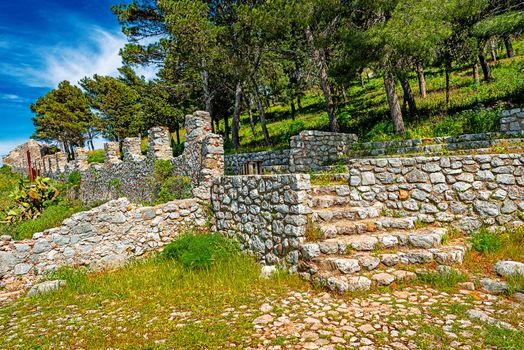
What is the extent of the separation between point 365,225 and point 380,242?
22.0 inches

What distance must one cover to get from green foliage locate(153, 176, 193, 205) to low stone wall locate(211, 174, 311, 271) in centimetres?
214

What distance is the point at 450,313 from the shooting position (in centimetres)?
419

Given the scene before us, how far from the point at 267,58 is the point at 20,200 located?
1590 centimetres

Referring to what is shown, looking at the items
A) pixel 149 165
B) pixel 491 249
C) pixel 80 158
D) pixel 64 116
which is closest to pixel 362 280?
pixel 491 249

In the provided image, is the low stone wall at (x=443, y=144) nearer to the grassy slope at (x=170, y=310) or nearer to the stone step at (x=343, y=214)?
the stone step at (x=343, y=214)

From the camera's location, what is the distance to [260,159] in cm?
1551

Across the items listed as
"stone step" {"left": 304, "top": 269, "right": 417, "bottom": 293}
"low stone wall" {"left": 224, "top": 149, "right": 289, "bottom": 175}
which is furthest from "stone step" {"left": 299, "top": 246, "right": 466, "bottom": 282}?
"low stone wall" {"left": 224, "top": 149, "right": 289, "bottom": 175}

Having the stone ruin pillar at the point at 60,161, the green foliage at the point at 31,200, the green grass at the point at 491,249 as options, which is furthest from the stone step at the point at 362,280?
the stone ruin pillar at the point at 60,161

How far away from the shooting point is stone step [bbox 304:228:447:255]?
5.71m

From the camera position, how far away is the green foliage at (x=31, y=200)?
1227 centimetres

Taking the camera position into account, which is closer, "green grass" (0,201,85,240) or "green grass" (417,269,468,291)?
"green grass" (417,269,468,291)

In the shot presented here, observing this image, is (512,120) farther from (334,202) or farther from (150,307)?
(150,307)

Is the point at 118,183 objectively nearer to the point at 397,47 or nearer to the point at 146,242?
the point at 146,242

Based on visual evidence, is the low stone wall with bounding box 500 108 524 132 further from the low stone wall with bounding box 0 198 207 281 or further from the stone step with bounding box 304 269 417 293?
the low stone wall with bounding box 0 198 207 281
